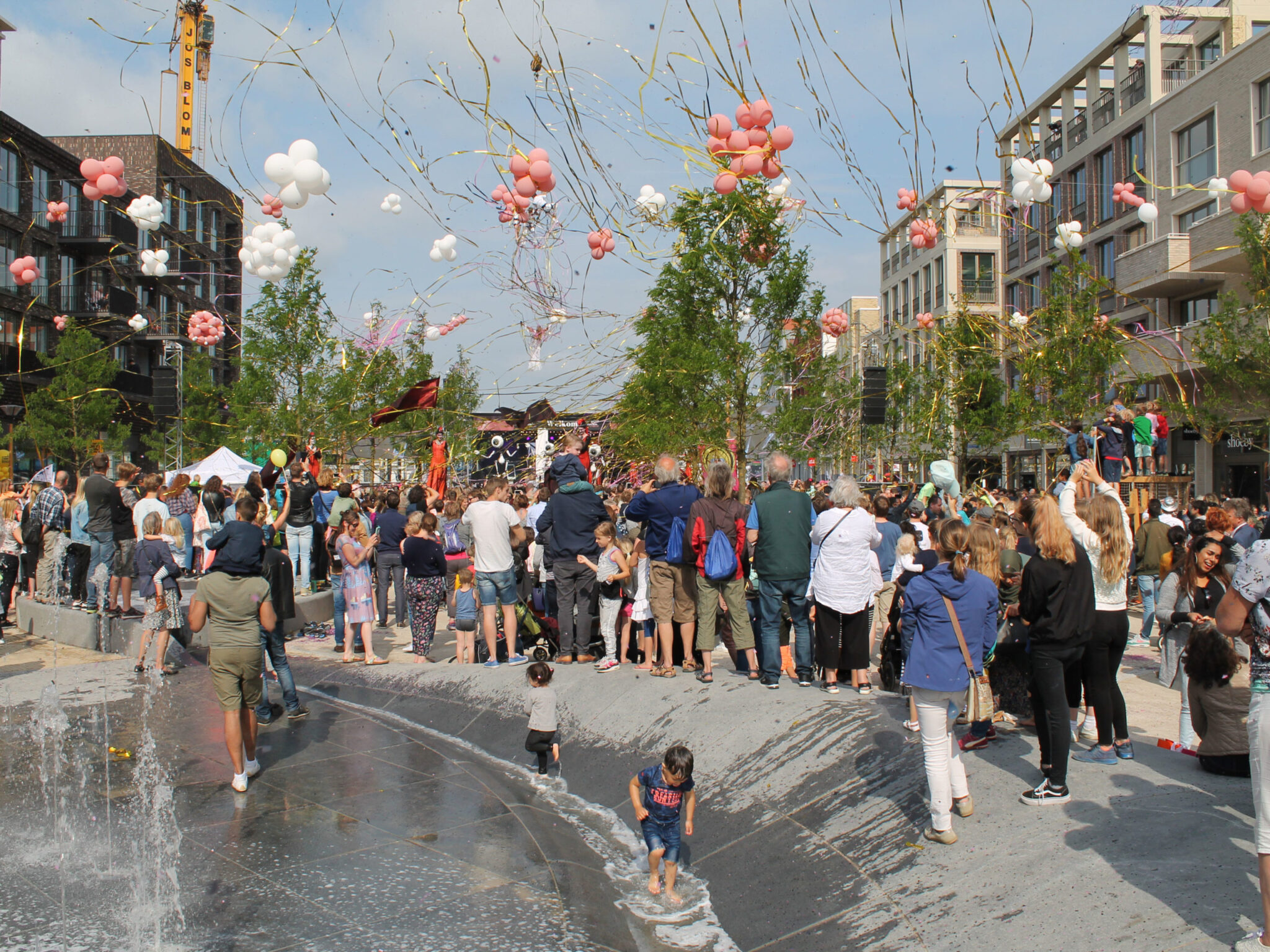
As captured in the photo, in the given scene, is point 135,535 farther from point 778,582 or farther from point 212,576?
point 778,582

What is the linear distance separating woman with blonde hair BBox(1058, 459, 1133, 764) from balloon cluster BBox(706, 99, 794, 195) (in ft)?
13.7

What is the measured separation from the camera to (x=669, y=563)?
7.89 meters

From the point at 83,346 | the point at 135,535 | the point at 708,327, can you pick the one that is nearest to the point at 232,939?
the point at 135,535

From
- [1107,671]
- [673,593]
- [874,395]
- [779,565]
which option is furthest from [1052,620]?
[874,395]

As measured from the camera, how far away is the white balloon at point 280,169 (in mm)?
8289

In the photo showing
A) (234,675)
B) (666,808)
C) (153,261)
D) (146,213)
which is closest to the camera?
(666,808)

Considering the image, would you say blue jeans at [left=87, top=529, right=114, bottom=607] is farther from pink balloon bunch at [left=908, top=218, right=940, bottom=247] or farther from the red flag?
pink balloon bunch at [left=908, top=218, right=940, bottom=247]

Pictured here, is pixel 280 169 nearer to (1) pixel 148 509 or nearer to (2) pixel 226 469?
(1) pixel 148 509

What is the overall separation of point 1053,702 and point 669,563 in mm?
3570

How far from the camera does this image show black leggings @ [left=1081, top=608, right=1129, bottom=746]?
17.5 feet

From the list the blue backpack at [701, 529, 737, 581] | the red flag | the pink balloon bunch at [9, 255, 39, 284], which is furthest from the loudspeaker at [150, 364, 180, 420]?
the blue backpack at [701, 529, 737, 581]

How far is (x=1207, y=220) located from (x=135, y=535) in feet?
78.0

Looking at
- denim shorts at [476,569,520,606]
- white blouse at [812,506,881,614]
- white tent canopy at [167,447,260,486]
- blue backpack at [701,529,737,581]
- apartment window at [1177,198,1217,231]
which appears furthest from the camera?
apartment window at [1177,198,1217,231]

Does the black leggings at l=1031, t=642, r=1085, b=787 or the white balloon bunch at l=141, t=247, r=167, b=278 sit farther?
the white balloon bunch at l=141, t=247, r=167, b=278
